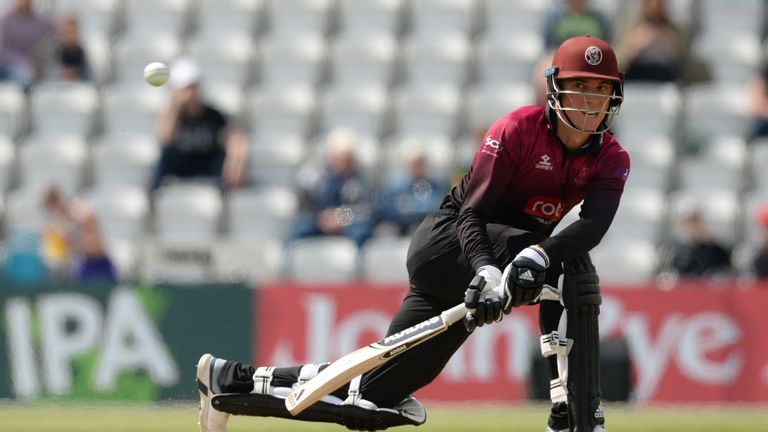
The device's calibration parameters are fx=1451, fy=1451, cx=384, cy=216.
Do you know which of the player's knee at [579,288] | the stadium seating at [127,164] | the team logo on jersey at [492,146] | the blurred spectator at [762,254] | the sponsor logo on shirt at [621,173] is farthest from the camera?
the stadium seating at [127,164]

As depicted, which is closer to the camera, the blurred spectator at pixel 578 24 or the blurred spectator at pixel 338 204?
the blurred spectator at pixel 338 204

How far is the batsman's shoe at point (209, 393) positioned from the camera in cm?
653

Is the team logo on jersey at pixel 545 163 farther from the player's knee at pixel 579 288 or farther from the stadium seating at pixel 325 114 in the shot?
the stadium seating at pixel 325 114

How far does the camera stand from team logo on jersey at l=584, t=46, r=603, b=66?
6059mm

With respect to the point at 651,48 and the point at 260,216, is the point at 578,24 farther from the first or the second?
the point at 260,216

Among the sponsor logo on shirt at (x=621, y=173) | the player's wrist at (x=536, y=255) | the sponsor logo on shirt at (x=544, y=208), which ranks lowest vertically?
the player's wrist at (x=536, y=255)

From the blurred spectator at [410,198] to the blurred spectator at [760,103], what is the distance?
3087 mm

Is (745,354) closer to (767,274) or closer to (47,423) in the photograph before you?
(767,274)

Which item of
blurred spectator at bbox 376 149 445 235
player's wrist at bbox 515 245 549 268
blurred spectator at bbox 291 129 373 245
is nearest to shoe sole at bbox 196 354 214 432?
player's wrist at bbox 515 245 549 268

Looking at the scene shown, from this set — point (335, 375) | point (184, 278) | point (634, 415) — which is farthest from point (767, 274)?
point (335, 375)

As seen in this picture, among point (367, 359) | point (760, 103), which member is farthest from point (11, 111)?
point (367, 359)

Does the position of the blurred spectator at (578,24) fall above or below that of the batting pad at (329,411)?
above

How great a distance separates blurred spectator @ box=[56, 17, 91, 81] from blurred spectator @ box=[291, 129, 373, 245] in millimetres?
3186

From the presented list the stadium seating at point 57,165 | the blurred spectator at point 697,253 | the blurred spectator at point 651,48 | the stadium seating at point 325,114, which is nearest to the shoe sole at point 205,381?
the stadium seating at point 325,114
